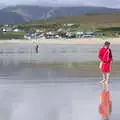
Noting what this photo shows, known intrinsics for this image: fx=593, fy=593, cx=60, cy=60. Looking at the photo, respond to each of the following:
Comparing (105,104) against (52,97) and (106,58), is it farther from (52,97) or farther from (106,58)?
(106,58)

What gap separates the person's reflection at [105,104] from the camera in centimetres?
1223

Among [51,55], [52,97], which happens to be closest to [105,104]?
[52,97]

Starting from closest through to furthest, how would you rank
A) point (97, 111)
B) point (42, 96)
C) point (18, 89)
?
point (97, 111), point (42, 96), point (18, 89)

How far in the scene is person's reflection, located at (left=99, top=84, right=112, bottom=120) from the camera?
1223 cm

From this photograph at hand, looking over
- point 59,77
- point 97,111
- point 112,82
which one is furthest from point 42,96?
point 59,77

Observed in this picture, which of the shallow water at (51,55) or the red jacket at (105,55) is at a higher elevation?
the red jacket at (105,55)

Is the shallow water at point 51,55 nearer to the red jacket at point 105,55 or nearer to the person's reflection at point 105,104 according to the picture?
the red jacket at point 105,55

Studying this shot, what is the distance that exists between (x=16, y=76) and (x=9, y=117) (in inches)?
427

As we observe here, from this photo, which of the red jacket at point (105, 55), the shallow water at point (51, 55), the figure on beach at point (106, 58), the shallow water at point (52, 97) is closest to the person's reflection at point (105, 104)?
the shallow water at point (52, 97)

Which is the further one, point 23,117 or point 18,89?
point 18,89

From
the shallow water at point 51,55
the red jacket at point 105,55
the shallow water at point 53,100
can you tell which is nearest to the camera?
the shallow water at point 53,100

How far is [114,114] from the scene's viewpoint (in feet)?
40.0

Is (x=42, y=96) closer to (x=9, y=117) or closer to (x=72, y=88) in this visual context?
(x=72, y=88)

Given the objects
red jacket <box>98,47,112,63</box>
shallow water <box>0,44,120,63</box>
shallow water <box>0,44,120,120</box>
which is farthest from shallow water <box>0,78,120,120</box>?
shallow water <box>0,44,120,63</box>
